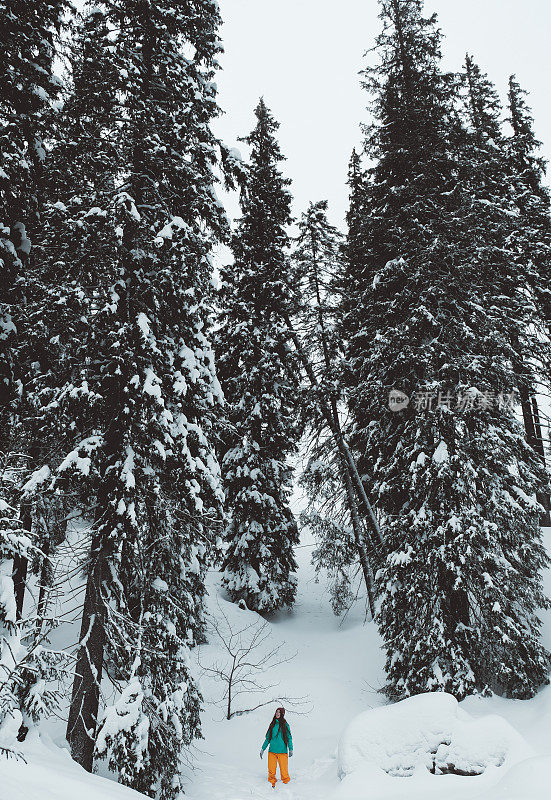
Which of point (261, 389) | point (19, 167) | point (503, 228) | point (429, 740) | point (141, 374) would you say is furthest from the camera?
point (261, 389)

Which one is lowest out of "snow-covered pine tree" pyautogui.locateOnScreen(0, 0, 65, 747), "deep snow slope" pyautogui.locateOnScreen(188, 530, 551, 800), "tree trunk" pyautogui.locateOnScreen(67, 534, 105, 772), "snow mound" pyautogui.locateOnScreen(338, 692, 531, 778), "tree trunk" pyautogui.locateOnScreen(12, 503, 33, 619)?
"deep snow slope" pyautogui.locateOnScreen(188, 530, 551, 800)

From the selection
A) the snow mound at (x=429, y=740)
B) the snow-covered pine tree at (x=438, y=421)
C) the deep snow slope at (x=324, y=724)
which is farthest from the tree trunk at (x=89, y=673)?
the snow-covered pine tree at (x=438, y=421)

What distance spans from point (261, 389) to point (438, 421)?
8.36m

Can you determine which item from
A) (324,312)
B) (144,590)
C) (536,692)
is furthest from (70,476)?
(324,312)

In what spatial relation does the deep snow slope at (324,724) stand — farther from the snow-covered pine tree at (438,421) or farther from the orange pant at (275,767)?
the snow-covered pine tree at (438,421)

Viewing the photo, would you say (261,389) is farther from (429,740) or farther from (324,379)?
(429,740)

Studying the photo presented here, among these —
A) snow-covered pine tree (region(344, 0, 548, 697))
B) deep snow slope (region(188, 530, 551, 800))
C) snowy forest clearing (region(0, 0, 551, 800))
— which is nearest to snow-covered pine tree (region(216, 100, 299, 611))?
snowy forest clearing (region(0, 0, 551, 800))

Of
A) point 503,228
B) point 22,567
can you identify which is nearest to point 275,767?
point 22,567

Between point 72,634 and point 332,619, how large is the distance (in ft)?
33.2

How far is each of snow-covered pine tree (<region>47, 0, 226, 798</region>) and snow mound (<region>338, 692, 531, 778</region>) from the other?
289 cm

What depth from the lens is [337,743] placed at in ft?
35.7

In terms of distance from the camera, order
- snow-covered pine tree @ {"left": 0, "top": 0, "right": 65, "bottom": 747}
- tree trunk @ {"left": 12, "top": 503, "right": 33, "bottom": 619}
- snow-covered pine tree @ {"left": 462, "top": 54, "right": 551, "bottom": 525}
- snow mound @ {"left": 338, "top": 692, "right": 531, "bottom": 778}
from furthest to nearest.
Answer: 1. snow-covered pine tree @ {"left": 462, "top": 54, "right": 551, "bottom": 525}
2. snow-covered pine tree @ {"left": 0, "top": 0, "right": 65, "bottom": 747}
3. snow mound @ {"left": 338, "top": 692, "right": 531, "bottom": 778}
4. tree trunk @ {"left": 12, "top": 503, "right": 33, "bottom": 619}

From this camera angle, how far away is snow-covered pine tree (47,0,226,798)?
699 cm

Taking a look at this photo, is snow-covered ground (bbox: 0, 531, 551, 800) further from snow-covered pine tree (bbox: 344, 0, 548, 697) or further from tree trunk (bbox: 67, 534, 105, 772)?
snow-covered pine tree (bbox: 344, 0, 548, 697)
